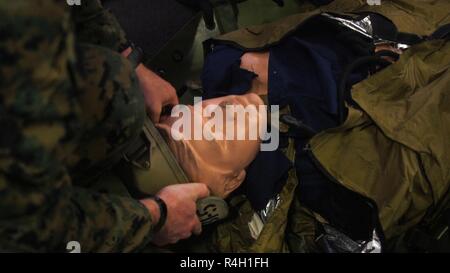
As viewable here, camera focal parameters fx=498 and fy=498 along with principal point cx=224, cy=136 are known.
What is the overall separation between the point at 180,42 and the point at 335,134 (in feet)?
1.66

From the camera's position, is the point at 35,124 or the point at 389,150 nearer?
the point at 35,124

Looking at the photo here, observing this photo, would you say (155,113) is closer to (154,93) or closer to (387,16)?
(154,93)

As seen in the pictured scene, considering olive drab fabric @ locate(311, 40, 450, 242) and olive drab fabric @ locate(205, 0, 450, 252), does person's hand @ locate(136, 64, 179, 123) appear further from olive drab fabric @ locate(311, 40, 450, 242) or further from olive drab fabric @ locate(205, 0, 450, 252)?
olive drab fabric @ locate(311, 40, 450, 242)

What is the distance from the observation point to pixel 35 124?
1.92 ft

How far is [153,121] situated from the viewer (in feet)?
3.58

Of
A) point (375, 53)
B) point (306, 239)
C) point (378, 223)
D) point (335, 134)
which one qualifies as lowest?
point (306, 239)

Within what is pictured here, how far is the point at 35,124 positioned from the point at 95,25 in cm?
51

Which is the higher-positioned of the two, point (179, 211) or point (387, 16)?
point (387, 16)

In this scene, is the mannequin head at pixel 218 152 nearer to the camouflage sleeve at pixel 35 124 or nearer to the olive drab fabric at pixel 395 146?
the olive drab fabric at pixel 395 146

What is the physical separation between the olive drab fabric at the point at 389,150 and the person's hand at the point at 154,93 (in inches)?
8.9

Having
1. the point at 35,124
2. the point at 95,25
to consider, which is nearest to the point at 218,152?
the point at 95,25

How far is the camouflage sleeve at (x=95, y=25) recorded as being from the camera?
3.38 ft
